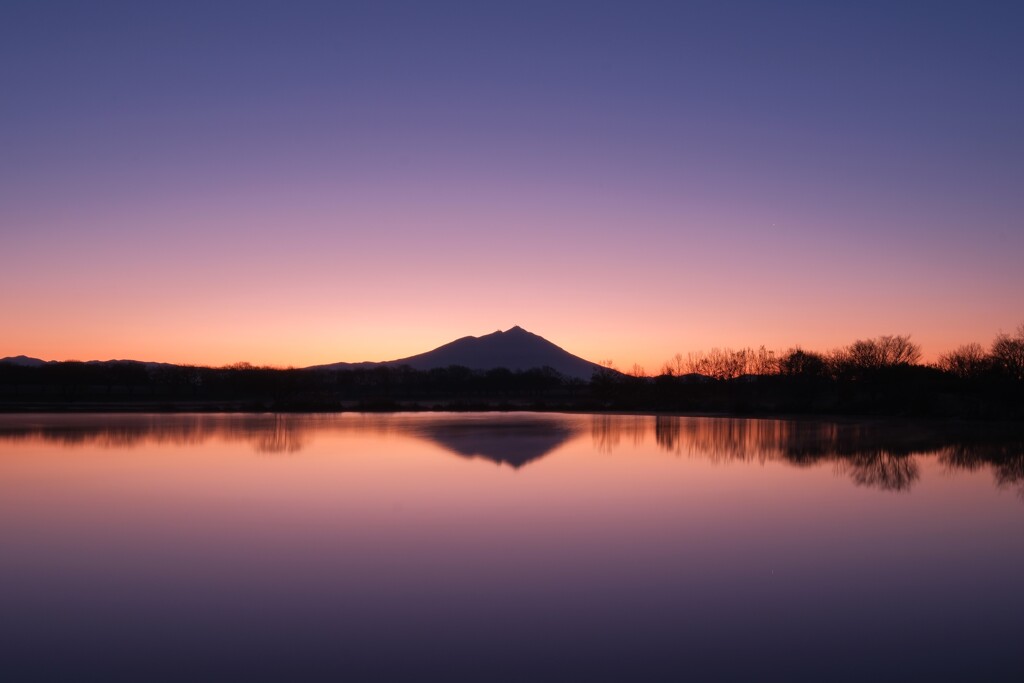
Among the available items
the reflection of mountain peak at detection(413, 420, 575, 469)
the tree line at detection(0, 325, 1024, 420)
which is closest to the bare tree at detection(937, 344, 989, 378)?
the tree line at detection(0, 325, 1024, 420)

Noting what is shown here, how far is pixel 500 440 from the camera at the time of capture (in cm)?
2234

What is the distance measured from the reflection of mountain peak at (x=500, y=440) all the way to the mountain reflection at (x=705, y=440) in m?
0.03

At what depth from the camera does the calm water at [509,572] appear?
200 inches

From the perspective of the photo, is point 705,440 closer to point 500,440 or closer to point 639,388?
point 500,440

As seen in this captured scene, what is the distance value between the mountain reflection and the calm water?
108 cm

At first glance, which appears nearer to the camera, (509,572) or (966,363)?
(509,572)

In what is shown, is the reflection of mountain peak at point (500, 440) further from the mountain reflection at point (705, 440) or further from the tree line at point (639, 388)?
the tree line at point (639, 388)

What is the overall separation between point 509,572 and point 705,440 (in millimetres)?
17601

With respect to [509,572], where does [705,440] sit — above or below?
above

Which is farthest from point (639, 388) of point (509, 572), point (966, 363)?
point (509, 572)

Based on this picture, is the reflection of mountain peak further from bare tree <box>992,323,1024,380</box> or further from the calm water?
bare tree <box>992,323,1024,380</box>

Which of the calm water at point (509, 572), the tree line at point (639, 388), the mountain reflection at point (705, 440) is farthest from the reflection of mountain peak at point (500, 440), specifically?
the tree line at point (639, 388)

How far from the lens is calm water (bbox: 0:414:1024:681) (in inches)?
200

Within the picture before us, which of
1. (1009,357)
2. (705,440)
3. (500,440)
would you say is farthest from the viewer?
(1009,357)
